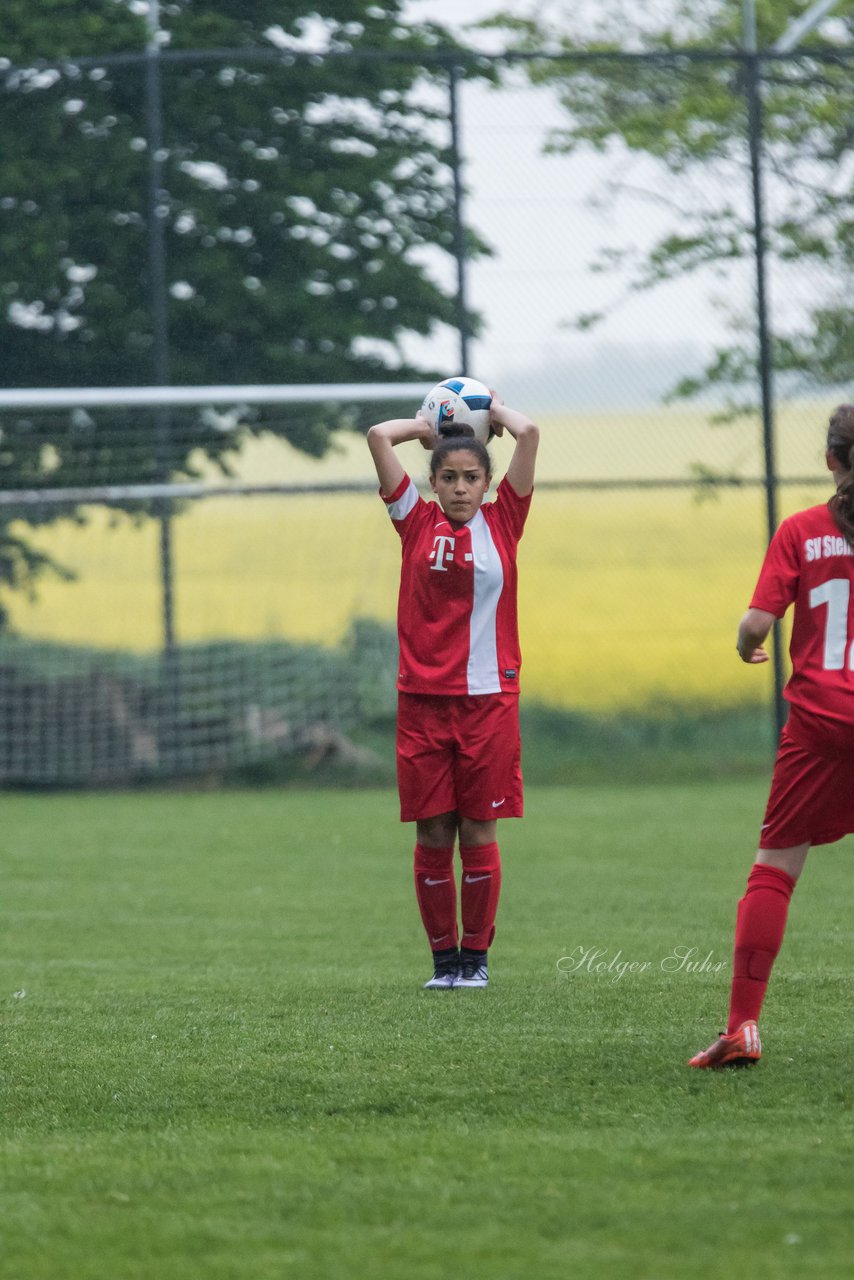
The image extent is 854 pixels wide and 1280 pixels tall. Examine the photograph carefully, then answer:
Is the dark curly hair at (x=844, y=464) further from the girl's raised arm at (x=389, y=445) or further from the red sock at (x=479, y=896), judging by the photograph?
the red sock at (x=479, y=896)

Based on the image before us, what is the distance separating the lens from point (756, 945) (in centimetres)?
430

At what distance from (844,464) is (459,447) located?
1.57 m

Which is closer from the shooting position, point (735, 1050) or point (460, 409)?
point (735, 1050)

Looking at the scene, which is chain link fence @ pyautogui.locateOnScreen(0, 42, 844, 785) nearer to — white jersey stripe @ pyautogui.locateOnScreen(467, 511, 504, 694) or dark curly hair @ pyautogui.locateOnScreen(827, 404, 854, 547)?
white jersey stripe @ pyautogui.locateOnScreen(467, 511, 504, 694)

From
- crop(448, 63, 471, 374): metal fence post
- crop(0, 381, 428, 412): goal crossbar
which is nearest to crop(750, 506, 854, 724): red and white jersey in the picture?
crop(0, 381, 428, 412): goal crossbar

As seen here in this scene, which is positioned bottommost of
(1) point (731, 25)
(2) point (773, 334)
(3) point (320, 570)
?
(3) point (320, 570)

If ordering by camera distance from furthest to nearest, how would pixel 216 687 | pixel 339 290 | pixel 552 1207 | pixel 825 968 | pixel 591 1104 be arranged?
pixel 339 290 < pixel 216 687 < pixel 825 968 < pixel 591 1104 < pixel 552 1207

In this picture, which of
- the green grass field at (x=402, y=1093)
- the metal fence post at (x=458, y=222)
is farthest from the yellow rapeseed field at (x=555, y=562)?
the green grass field at (x=402, y=1093)

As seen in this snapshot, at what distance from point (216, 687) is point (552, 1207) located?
33.5 feet

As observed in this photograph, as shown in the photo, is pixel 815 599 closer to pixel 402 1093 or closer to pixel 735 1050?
pixel 735 1050

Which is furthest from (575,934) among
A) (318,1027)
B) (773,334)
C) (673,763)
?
(773,334)

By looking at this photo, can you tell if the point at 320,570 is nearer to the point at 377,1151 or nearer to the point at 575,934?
the point at 575,934

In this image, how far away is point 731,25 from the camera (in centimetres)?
1870

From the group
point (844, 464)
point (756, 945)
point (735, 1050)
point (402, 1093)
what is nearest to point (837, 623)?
point (844, 464)
